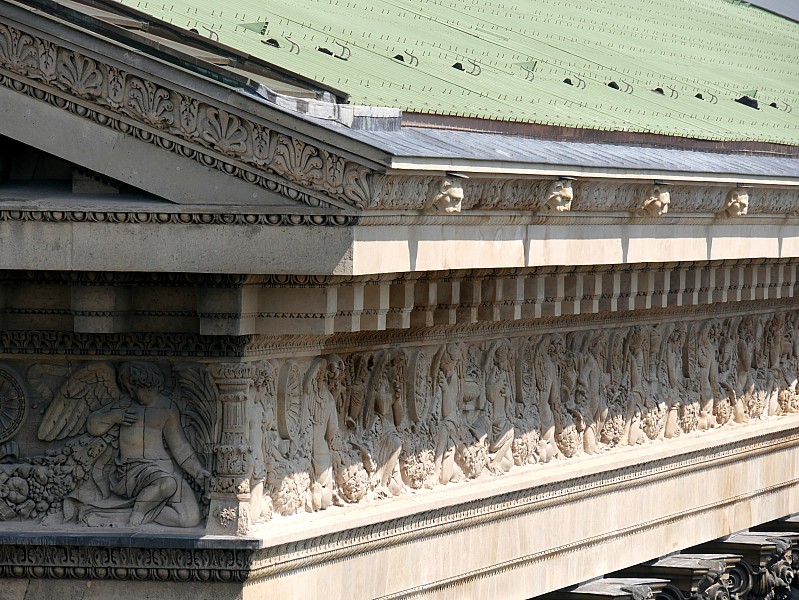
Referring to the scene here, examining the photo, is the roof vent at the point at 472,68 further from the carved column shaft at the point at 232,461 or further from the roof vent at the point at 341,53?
the carved column shaft at the point at 232,461

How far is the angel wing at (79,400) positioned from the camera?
11570mm

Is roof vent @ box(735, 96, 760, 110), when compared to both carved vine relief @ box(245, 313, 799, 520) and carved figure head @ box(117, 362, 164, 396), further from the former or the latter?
carved figure head @ box(117, 362, 164, 396)

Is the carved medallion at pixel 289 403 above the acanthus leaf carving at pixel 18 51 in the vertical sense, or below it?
below

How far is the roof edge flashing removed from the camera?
437 inches

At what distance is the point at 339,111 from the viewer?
11516mm

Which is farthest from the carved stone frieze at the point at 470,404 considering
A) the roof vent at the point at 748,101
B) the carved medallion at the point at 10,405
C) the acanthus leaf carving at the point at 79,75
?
the roof vent at the point at 748,101

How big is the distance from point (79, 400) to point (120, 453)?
349 millimetres

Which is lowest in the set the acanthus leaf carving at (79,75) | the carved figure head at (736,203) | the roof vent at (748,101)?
the carved figure head at (736,203)

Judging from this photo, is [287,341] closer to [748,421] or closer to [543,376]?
[543,376]

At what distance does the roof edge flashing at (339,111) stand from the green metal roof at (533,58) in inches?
38.2

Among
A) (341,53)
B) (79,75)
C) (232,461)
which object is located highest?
(341,53)

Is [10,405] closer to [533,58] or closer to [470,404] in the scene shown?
[470,404]

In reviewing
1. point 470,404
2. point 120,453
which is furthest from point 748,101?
point 120,453

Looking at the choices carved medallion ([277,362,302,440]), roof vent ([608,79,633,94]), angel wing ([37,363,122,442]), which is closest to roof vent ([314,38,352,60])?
carved medallion ([277,362,302,440])
